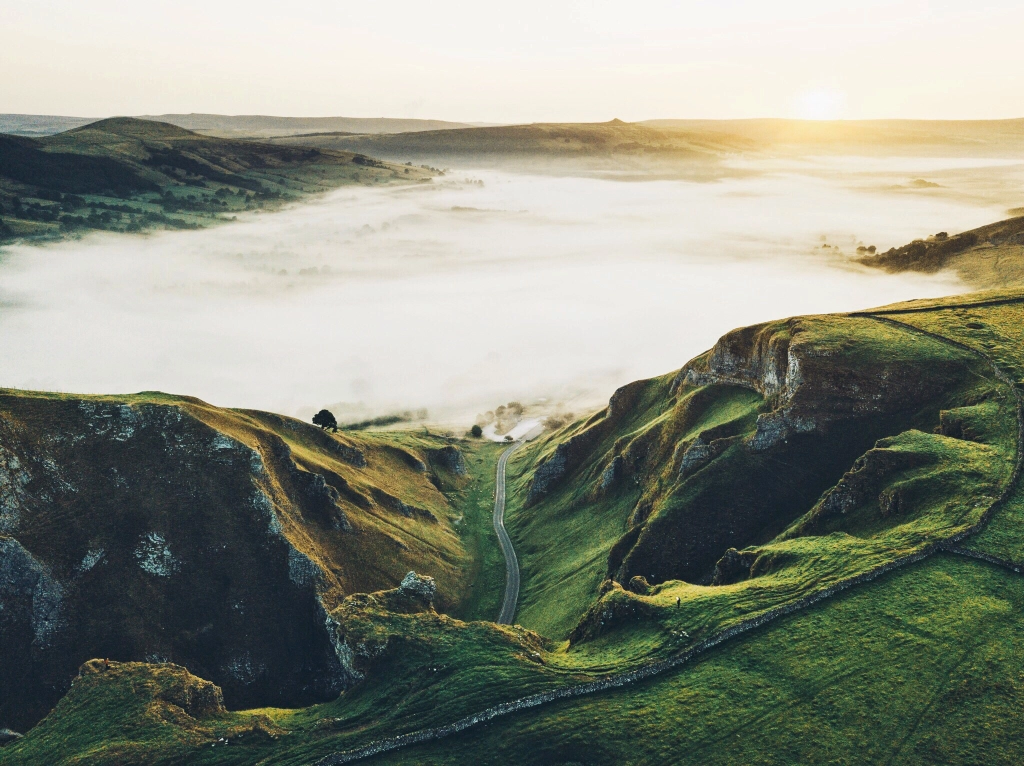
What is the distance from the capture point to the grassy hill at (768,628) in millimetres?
53938

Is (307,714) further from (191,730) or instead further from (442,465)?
(442,465)

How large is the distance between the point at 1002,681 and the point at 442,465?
14192 centimetres

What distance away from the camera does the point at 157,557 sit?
317 ft

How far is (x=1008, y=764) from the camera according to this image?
46.9 m

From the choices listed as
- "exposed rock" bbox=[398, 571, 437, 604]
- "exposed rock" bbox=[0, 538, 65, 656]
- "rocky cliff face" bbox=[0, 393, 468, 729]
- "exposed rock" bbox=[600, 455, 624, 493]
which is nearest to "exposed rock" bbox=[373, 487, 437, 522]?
"rocky cliff face" bbox=[0, 393, 468, 729]

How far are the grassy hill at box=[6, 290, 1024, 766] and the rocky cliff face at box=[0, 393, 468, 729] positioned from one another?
582cm

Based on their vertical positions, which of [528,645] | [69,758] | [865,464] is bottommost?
[69,758]

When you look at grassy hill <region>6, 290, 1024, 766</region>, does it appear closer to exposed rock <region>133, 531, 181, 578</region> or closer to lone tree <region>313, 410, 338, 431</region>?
exposed rock <region>133, 531, 181, 578</region>

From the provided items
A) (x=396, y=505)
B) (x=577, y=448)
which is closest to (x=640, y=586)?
(x=396, y=505)

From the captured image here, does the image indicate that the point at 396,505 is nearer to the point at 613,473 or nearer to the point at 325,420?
the point at 325,420

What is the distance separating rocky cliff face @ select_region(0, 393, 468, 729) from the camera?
3447 inches

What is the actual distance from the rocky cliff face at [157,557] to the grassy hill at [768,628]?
5821 millimetres

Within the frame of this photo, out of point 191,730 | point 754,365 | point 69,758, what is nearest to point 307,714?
point 191,730

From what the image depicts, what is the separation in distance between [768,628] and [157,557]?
81053 mm
